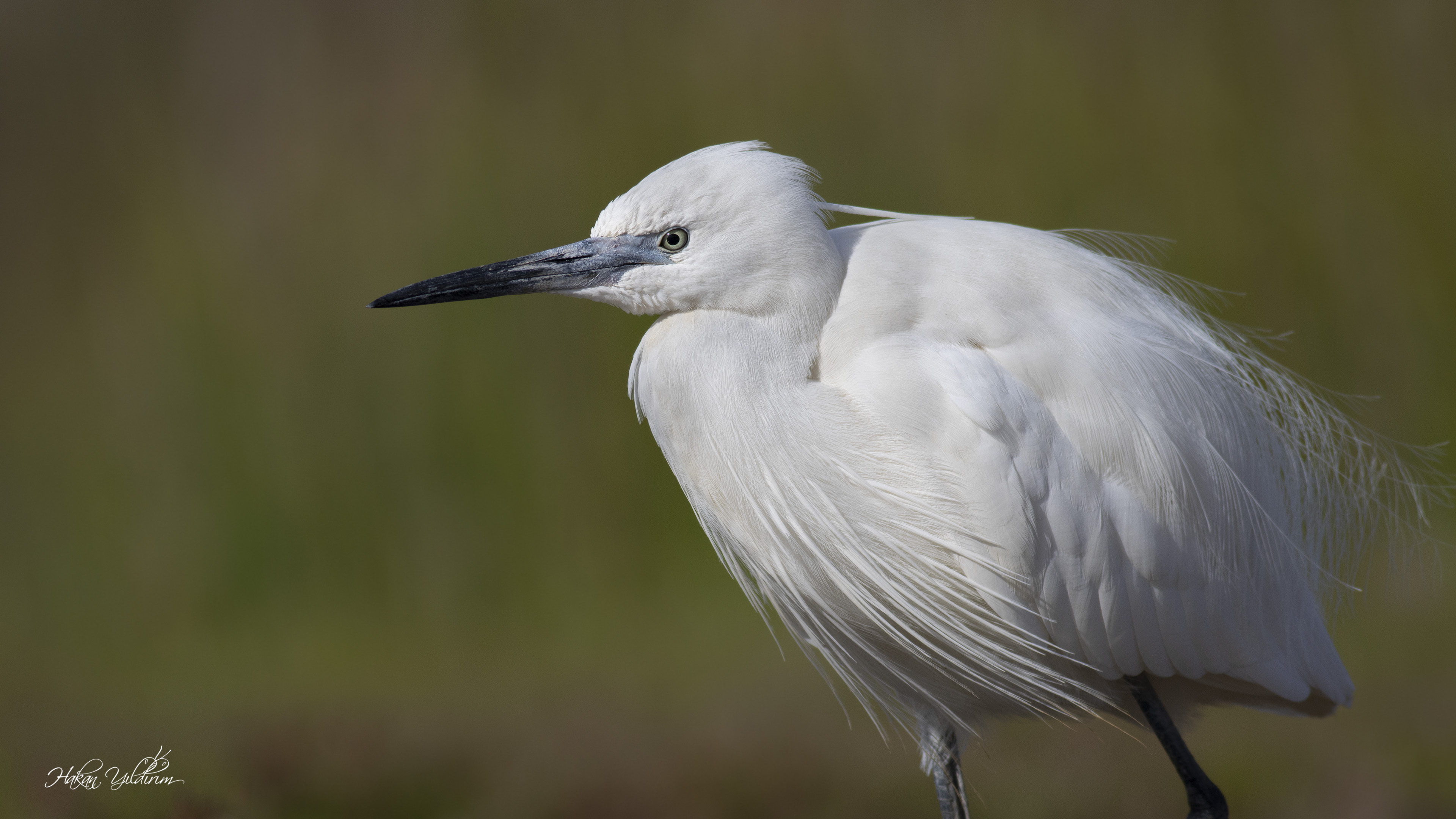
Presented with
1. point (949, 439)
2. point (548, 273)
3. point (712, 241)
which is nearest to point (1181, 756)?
point (949, 439)

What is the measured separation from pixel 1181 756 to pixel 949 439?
0.63m

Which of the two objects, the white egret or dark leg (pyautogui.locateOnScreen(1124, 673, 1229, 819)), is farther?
dark leg (pyautogui.locateOnScreen(1124, 673, 1229, 819))

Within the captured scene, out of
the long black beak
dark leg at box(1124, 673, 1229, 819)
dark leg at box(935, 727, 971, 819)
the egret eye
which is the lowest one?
dark leg at box(935, 727, 971, 819)

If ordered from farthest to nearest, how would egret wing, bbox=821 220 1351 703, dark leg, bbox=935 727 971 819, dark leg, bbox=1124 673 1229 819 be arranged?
dark leg, bbox=935 727 971 819 < dark leg, bbox=1124 673 1229 819 < egret wing, bbox=821 220 1351 703

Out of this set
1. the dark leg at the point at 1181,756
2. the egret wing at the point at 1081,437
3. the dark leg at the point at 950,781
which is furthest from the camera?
the dark leg at the point at 950,781

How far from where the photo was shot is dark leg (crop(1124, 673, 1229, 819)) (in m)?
1.44

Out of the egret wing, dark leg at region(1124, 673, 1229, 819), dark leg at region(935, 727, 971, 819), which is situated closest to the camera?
the egret wing

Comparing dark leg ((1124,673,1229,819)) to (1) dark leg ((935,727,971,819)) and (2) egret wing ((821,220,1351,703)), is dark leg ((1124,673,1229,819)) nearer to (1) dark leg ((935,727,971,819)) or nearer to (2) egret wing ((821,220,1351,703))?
(2) egret wing ((821,220,1351,703))

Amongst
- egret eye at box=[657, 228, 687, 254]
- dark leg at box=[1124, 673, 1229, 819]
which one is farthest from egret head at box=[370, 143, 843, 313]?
dark leg at box=[1124, 673, 1229, 819]

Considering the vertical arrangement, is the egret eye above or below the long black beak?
above

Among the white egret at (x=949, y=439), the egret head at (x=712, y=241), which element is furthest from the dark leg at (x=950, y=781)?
the egret head at (x=712, y=241)

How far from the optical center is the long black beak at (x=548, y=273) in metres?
1.29

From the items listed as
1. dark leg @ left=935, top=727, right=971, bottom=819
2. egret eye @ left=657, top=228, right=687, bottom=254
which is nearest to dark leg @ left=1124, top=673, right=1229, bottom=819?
dark leg @ left=935, top=727, right=971, bottom=819

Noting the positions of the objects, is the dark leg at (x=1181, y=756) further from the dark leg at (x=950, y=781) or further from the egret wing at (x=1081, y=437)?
the dark leg at (x=950, y=781)
